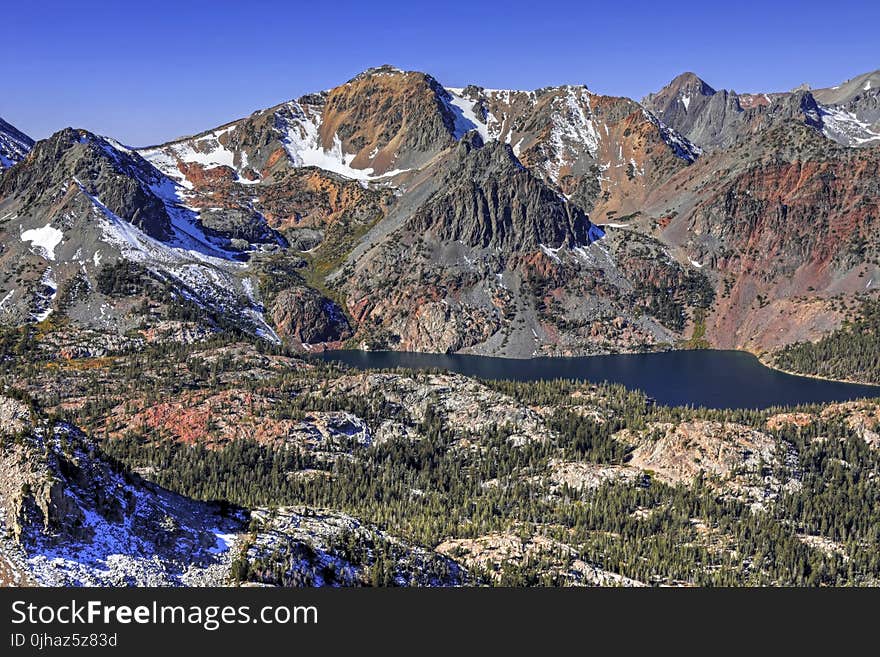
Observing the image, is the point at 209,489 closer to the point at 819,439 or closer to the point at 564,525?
the point at 564,525

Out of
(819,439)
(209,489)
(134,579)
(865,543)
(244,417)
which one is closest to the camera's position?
(134,579)

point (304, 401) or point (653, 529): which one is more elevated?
point (304, 401)

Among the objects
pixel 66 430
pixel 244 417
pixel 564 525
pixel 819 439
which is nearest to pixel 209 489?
pixel 244 417

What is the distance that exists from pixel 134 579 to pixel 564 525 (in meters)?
79.5

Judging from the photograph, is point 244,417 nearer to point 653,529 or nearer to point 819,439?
point 653,529

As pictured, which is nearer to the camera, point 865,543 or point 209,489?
point 865,543

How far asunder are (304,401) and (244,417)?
15.2 metres

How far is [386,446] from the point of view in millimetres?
177875

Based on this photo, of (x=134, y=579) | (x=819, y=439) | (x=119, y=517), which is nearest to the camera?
(x=134, y=579)

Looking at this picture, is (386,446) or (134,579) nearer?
(134,579)

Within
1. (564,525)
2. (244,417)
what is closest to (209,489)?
(244,417)

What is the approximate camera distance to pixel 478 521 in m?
138

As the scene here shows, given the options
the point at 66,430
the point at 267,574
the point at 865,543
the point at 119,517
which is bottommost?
the point at 865,543

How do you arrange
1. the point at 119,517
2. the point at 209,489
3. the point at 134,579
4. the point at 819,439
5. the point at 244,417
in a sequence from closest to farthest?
the point at 134,579
the point at 119,517
the point at 209,489
the point at 819,439
the point at 244,417
